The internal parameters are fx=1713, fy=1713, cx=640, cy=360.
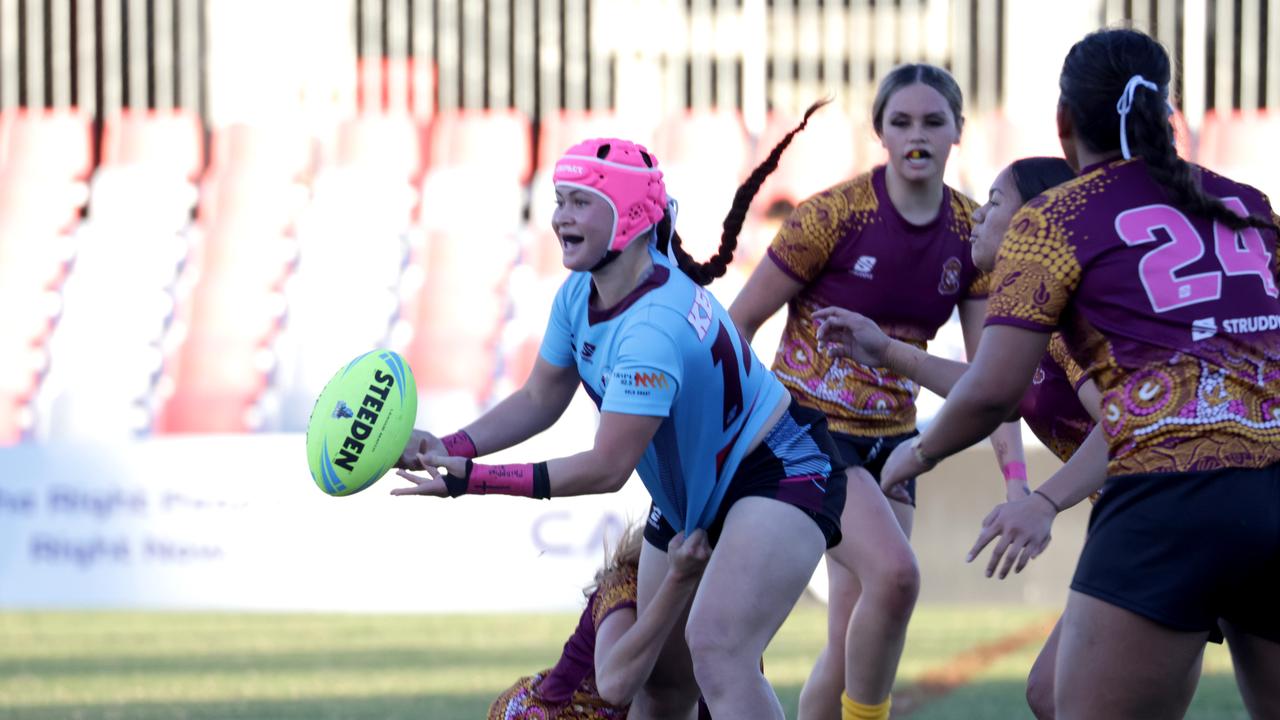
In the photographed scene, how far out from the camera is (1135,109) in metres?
3.33

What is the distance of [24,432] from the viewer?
12055mm

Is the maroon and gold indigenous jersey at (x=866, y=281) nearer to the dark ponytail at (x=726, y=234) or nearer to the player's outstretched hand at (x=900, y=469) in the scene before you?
the dark ponytail at (x=726, y=234)

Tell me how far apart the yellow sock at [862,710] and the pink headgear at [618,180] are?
1784 mm

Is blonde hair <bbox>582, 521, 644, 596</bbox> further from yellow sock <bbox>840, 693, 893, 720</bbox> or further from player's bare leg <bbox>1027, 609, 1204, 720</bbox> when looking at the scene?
player's bare leg <bbox>1027, 609, 1204, 720</bbox>

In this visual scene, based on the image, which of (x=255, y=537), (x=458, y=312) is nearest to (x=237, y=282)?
(x=458, y=312)

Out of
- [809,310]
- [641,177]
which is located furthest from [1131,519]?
[809,310]

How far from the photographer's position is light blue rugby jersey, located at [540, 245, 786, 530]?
3.88 m

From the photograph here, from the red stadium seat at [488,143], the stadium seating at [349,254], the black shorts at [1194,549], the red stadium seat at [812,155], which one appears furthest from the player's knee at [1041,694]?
the red stadium seat at [488,143]

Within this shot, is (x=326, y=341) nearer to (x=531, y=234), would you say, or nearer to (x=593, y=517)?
(x=531, y=234)

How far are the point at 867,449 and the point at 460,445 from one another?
1443mm

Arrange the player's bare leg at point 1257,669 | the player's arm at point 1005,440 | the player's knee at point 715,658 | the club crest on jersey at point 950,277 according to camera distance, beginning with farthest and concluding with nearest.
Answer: the club crest on jersey at point 950,277 < the player's arm at point 1005,440 < the player's knee at point 715,658 < the player's bare leg at point 1257,669

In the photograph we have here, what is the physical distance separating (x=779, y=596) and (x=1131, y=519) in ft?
3.49

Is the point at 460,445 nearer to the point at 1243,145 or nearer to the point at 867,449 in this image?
the point at 867,449

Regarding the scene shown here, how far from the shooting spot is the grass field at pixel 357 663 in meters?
7.05
